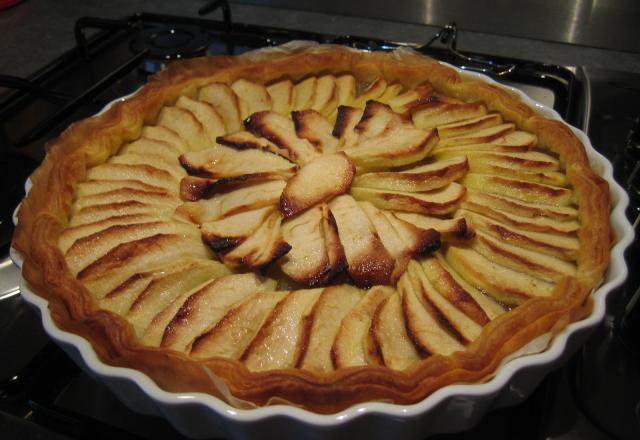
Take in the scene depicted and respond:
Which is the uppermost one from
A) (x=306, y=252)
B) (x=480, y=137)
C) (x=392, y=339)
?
(x=480, y=137)

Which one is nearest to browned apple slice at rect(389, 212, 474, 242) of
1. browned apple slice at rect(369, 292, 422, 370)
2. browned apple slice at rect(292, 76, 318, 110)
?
browned apple slice at rect(369, 292, 422, 370)

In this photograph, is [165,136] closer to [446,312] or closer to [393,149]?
[393,149]

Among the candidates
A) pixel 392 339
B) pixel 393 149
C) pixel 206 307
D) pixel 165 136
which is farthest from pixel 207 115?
pixel 392 339

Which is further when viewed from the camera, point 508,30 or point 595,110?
point 508,30

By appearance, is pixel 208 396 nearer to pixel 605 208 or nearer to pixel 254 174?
pixel 254 174

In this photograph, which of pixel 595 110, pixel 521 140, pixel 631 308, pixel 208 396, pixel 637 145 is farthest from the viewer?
pixel 595 110

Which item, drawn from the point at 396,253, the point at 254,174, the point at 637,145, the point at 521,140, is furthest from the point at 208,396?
the point at 637,145
